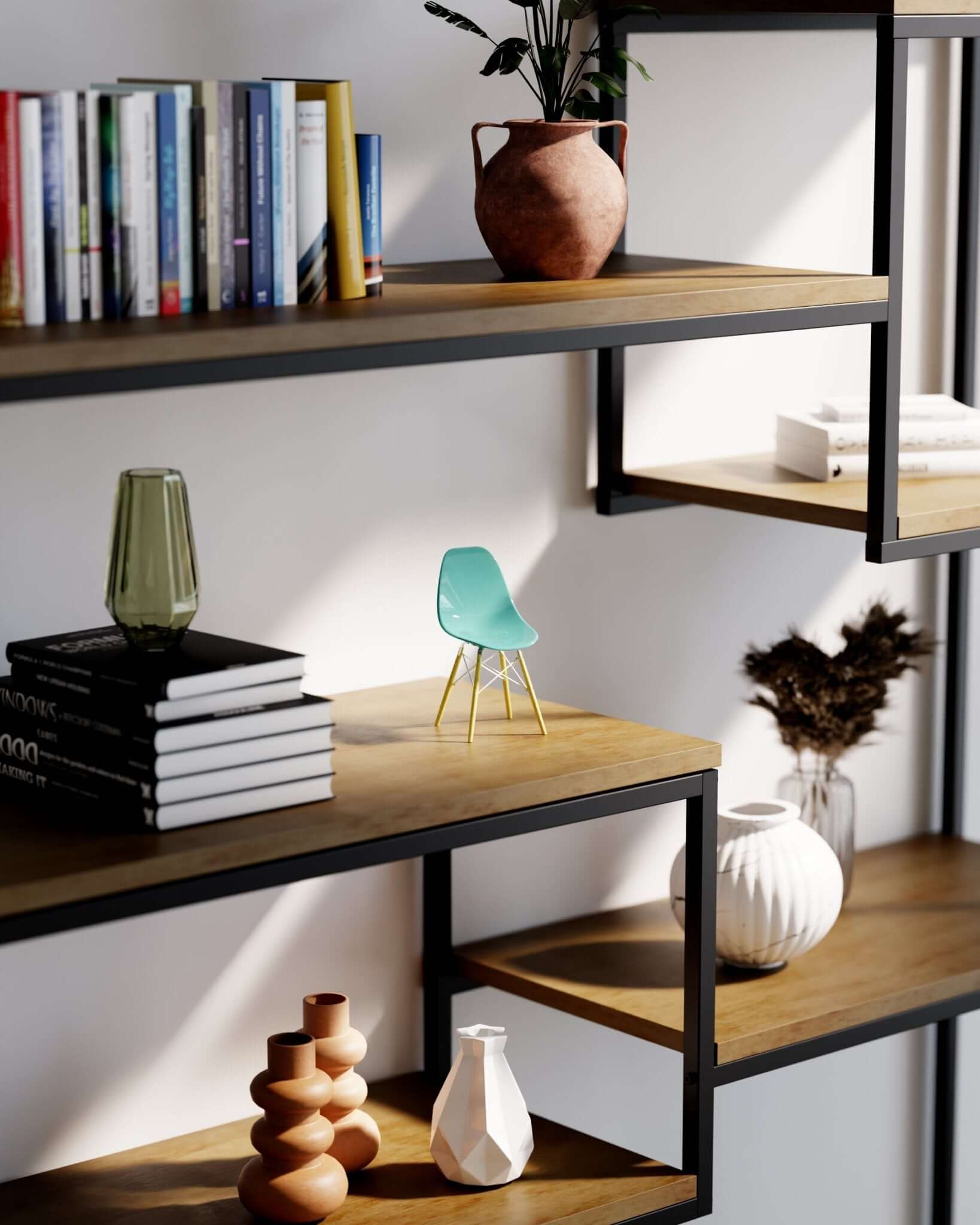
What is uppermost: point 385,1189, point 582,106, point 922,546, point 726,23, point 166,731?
point 726,23

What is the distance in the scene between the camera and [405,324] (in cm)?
145

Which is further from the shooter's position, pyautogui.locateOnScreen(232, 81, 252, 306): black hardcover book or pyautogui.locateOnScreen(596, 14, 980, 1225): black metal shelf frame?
pyautogui.locateOnScreen(596, 14, 980, 1225): black metal shelf frame

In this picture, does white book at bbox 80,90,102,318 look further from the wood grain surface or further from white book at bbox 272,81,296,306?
white book at bbox 272,81,296,306

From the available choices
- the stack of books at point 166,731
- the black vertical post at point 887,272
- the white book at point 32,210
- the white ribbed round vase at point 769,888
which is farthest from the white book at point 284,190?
the white ribbed round vase at point 769,888

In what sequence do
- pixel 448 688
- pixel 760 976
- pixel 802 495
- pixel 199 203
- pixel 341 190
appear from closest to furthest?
pixel 199 203, pixel 341 190, pixel 448 688, pixel 802 495, pixel 760 976

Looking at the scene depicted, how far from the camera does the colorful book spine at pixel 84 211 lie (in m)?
1.38

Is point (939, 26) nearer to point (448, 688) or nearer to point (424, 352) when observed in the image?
point (424, 352)

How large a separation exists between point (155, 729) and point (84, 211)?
0.41 metres

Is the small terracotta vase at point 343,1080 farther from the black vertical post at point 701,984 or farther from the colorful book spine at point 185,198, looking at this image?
the colorful book spine at point 185,198

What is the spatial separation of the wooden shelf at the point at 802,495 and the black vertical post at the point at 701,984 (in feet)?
1.05

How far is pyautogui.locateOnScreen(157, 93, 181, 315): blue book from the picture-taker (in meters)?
1.42

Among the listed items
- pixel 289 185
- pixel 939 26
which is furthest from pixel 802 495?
pixel 289 185

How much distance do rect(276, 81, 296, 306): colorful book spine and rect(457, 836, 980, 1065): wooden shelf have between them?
0.85 meters

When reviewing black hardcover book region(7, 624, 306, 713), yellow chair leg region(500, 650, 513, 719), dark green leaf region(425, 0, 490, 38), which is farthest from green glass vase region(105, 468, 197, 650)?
dark green leaf region(425, 0, 490, 38)
